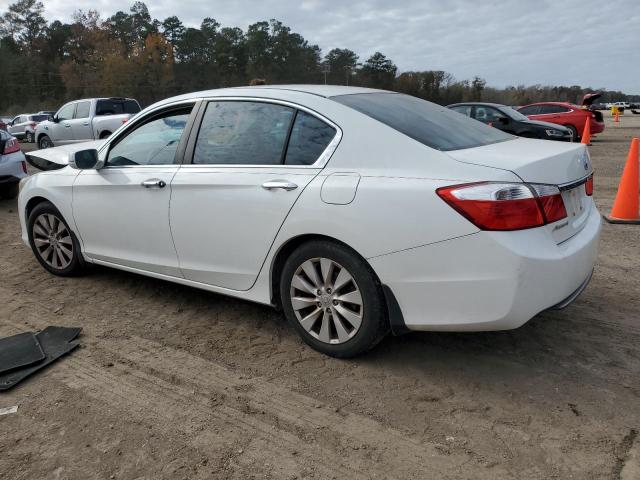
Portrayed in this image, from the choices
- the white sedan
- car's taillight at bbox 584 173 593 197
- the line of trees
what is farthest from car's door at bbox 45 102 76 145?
the line of trees

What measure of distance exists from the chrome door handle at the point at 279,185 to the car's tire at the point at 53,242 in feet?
7.51

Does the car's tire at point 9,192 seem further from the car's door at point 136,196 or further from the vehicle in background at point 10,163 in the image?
the car's door at point 136,196

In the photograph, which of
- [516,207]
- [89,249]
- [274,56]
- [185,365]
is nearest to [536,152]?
[516,207]

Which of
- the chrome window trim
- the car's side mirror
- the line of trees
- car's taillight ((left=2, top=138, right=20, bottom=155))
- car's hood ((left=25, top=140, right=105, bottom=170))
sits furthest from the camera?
the line of trees

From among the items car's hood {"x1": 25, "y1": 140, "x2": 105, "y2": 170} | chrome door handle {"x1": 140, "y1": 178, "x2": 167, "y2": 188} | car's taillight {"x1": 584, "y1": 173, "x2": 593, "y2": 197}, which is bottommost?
car's hood {"x1": 25, "y1": 140, "x2": 105, "y2": 170}

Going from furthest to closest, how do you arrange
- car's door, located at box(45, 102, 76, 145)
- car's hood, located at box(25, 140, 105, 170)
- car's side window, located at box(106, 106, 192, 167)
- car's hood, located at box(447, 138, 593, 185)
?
1. car's door, located at box(45, 102, 76, 145)
2. car's hood, located at box(25, 140, 105, 170)
3. car's side window, located at box(106, 106, 192, 167)
4. car's hood, located at box(447, 138, 593, 185)

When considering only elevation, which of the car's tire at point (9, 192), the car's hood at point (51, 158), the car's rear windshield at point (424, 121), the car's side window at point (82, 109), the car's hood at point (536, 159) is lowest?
the car's tire at point (9, 192)

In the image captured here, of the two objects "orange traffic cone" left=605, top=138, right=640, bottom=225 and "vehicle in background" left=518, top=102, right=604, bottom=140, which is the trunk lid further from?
"vehicle in background" left=518, top=102, right=604, bottom=140

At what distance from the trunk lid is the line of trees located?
60.3 meters

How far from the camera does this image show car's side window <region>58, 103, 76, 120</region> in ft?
57.2

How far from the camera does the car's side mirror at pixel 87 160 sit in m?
4.22

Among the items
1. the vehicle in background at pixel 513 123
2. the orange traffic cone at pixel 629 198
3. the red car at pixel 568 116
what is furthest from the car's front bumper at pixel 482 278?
the red car at pixel 568 116

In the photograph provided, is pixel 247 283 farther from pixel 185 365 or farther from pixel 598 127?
pixel 598 127

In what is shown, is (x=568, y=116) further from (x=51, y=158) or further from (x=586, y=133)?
(x=51, y=158)
